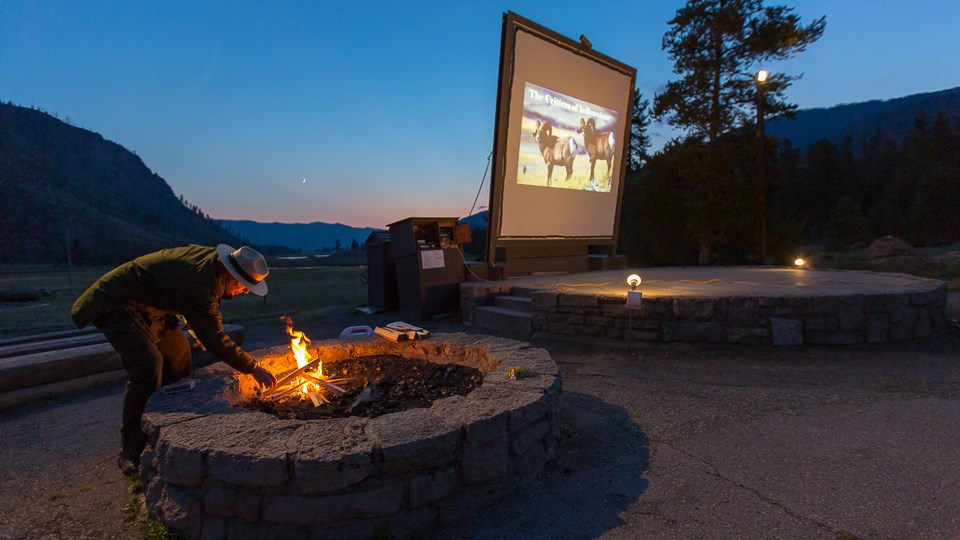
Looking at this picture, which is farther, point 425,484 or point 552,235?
point 552,235

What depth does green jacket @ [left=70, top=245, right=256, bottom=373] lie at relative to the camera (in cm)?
276

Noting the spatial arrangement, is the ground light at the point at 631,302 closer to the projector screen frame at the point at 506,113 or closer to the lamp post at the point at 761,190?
the projector screen frame at the point at 506,113

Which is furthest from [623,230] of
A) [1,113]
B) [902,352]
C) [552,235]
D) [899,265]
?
[1,113]

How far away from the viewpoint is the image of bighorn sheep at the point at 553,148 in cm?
914

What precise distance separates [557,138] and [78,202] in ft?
160

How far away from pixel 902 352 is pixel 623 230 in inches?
595

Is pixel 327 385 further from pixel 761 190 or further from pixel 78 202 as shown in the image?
pixel 78 202

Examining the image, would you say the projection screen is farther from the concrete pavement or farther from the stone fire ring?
the stone fire ring

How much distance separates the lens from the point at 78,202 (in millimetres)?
40875

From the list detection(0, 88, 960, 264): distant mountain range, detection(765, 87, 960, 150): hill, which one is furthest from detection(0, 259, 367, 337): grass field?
detection(765, 87, 960, 150): hill

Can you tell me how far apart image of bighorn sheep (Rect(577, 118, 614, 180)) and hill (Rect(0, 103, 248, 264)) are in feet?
39.7

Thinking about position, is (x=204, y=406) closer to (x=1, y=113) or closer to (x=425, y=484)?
(x=425, y=484)

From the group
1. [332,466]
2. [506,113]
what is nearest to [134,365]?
[332,466]

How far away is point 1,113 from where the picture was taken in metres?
55.8
